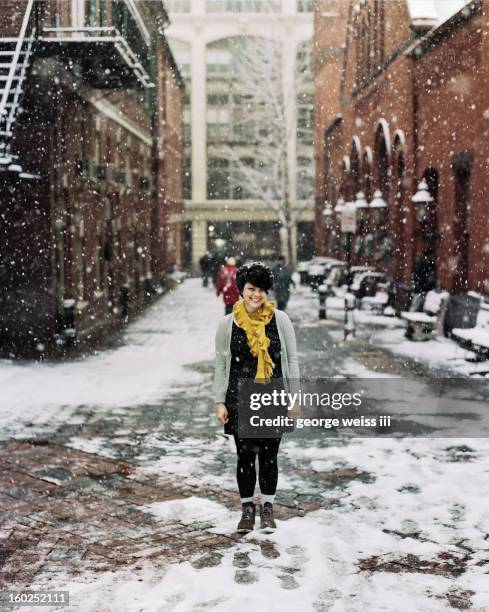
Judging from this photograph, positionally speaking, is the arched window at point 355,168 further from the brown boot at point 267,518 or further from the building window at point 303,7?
the building window at point 303,7

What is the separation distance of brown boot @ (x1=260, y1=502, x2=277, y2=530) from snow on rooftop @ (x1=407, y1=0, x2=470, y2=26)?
1866 cm

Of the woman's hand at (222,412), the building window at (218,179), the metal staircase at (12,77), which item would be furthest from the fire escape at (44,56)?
Answer: the building window at (218,179)

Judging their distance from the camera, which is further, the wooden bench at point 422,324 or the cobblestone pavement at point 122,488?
the wooden bench at point 422,324

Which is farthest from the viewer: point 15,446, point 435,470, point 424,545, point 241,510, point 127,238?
point 127,238

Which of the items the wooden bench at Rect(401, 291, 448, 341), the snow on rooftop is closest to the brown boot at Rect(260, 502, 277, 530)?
the wooden bench at Rect(401, 291, 448, 341)

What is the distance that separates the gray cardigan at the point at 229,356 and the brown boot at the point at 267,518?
0.84m

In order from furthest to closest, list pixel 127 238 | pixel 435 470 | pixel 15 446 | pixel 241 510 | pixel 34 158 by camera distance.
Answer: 1. pixel 127 238
2. pixel 34 158
3. pixel 15 446
4. pixel 435 470
5. pixel 241 510

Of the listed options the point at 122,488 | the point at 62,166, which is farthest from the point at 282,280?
the point at 122,488

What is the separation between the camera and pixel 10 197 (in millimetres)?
16953

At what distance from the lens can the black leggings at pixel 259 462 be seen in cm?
630

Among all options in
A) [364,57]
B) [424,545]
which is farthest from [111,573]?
[364,57]

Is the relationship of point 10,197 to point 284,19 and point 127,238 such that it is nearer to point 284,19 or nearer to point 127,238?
point 127,238

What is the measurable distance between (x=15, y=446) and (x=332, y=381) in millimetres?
5361

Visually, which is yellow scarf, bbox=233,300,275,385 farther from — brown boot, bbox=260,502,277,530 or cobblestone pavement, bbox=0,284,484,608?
cobblestone pavement, bbox=0,284,484,608
